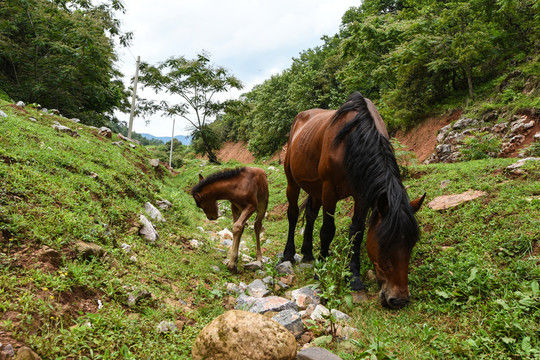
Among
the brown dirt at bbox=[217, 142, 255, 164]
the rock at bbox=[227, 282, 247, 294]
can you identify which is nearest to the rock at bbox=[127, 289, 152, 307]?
the rock at bbox=[227, 282, 247, 294]

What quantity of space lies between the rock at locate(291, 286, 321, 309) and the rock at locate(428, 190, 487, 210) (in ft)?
9.24

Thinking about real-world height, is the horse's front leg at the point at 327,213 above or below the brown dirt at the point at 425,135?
below

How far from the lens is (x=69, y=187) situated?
4363 mm

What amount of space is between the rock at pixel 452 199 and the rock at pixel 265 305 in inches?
130

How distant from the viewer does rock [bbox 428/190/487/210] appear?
467 centimetres

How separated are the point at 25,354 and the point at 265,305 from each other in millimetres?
2071

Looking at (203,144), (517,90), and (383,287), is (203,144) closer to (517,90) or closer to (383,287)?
(517,90)

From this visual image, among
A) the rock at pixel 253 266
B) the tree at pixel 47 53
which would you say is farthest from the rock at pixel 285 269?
the tree at pixel 47 53

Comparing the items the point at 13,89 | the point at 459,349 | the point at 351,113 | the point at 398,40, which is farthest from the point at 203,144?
the point at 459,349

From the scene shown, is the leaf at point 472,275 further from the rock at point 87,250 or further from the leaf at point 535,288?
the rock at point 87,250

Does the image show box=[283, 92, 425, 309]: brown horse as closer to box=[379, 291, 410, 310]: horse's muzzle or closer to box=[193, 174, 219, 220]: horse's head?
box=[379, 291, 410, 310]: horse's muzzle

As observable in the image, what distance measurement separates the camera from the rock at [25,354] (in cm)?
171

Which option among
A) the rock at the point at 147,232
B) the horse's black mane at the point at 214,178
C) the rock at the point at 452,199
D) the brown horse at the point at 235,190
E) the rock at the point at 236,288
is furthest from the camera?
the horse's black mane at the point at 214,178

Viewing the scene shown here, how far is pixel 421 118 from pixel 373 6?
21912mm
